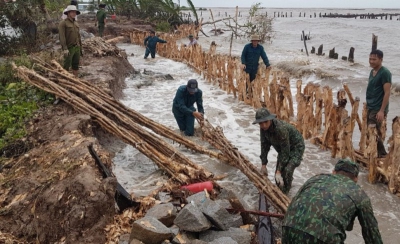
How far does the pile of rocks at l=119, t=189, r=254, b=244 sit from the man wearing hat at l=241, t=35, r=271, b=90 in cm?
534

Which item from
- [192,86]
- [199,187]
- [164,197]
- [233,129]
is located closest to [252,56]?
[233,129]

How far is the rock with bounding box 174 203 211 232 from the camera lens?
3.09m

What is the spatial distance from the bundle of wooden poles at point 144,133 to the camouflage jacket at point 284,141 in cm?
36

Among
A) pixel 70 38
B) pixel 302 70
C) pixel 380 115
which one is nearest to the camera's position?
pixel 380 115

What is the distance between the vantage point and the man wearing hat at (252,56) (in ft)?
26.6

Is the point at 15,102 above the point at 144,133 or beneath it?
above

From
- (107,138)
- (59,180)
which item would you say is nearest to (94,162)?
(59,180)

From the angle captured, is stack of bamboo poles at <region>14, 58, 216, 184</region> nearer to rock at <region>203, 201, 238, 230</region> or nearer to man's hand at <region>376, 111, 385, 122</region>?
rock at <region>203, 201, 238, 230</region>

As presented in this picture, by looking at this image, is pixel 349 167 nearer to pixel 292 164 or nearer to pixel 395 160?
pixel 292 164

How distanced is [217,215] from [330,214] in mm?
1228

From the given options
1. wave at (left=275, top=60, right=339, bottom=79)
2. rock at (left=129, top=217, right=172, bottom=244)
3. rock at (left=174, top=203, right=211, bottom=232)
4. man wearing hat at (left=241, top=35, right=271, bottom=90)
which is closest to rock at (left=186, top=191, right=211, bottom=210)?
rock at (left=174, top=203, right=211, bottom=232)

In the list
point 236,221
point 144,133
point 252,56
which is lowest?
point 236,221

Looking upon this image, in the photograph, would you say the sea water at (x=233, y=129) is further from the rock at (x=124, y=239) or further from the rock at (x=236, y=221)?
the rock at (x=124, y=239)

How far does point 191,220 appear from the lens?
3.11 m
